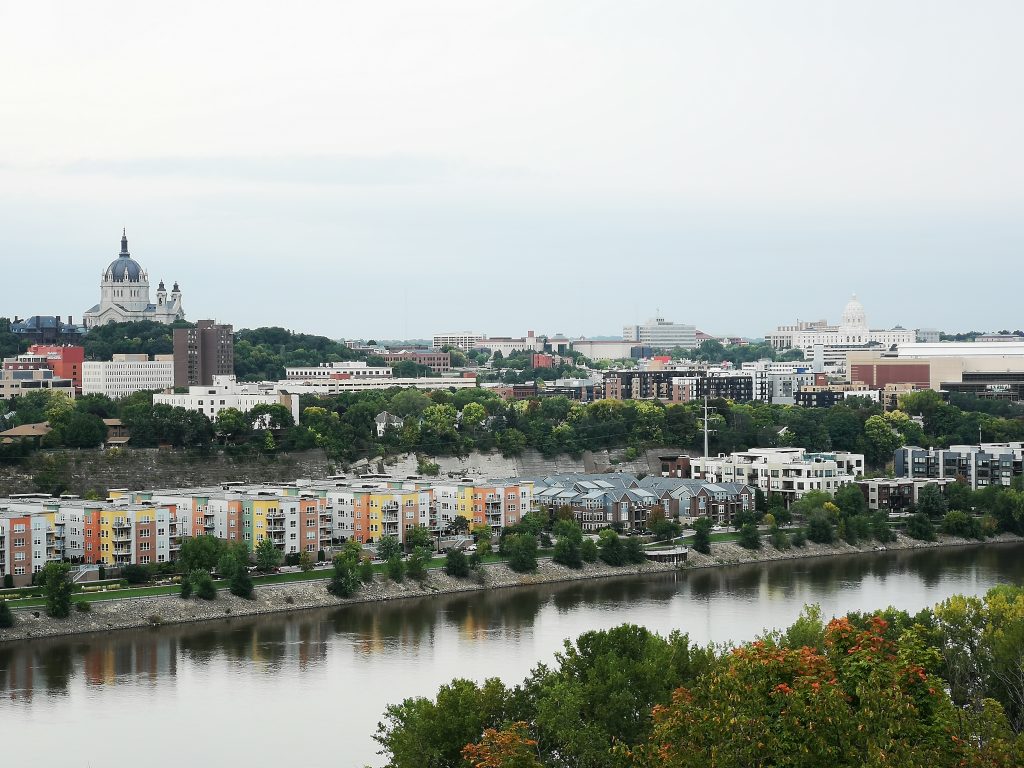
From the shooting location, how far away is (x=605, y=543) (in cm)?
1625

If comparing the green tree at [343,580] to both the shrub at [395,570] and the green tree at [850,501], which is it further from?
the green tree at [850,501]

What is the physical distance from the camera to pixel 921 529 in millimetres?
18312

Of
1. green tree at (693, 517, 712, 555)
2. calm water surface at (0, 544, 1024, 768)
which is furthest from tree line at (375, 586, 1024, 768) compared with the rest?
green tree at (693, 517, 712, 555)

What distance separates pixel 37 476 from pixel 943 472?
38.2 ft

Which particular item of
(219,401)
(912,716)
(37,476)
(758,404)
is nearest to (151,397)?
(219,401)

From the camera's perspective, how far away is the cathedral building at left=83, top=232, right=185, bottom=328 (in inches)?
1494

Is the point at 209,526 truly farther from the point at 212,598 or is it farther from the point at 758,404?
the point at 758,404

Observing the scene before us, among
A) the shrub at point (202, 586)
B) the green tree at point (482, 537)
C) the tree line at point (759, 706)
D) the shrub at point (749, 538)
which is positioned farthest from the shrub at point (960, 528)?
the tree line at point (759, 706)

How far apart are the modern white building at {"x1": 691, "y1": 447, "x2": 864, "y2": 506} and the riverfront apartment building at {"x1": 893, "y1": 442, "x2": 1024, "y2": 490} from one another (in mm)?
864

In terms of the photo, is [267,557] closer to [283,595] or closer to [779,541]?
[283,595]

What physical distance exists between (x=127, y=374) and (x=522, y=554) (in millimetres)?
16198

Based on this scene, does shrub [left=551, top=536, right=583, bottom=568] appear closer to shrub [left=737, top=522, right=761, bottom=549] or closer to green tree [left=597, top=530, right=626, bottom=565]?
green tree [left=597, top=530, right=626, bottom=565]

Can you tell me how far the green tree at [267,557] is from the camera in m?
14.5

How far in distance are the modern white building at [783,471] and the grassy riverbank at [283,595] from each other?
354 cm
